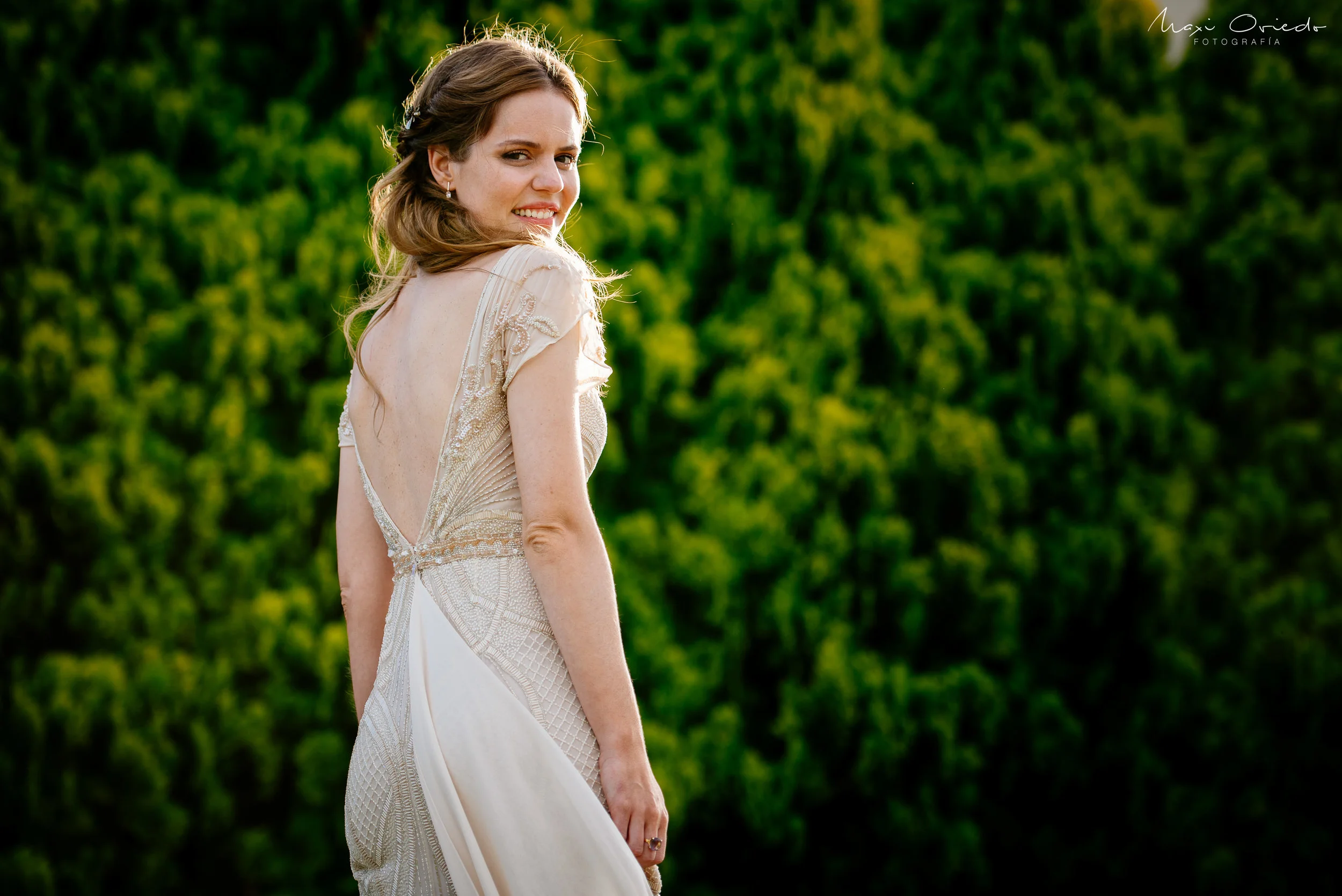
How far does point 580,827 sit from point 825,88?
3992mm

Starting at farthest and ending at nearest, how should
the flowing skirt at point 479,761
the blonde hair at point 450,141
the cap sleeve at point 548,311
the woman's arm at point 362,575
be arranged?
1. the woman's arm at point 362,575
2. the blonde hair at point 450,141
3. the cap sleeve at point 548,311
4. the flowing skirt at point 479,761

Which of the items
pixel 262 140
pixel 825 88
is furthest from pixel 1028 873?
pixel 262 140

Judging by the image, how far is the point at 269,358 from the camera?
4555 millimetres

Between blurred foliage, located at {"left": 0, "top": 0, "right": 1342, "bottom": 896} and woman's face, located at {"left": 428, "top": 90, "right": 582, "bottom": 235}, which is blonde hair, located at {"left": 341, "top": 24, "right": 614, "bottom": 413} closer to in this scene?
woman's face, located at {"left": 428, "top": 90, "right": 582, "bottom": 235}

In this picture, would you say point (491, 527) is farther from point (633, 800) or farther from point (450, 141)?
point (450, 141)

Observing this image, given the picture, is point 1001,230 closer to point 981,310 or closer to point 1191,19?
point 981,310

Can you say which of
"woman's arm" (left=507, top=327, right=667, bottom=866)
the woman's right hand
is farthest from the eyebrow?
the woman's right hand

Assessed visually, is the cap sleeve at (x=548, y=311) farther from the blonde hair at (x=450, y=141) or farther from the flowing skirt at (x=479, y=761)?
the flowing skirt at (x=479, y=761)

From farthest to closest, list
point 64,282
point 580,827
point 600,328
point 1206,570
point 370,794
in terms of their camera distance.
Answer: point 1206,570, point 64,282, point 600,328, point 370,794, point 580,827

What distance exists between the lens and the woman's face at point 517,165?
187cm

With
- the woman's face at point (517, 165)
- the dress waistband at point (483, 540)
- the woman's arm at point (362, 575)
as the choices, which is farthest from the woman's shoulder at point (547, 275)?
the woman's arm at point (362, 575)

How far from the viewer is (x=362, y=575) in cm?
201

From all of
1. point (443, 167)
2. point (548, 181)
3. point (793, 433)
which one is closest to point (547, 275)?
point (548, 181)

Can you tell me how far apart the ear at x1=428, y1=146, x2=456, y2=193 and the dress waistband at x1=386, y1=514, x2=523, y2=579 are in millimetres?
552
